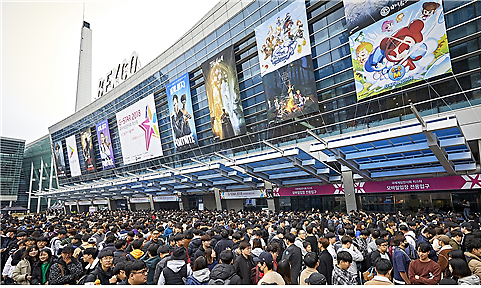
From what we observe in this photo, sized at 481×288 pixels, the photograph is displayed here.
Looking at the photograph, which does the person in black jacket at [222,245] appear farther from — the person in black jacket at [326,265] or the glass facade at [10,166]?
the glass facade at [10,166]

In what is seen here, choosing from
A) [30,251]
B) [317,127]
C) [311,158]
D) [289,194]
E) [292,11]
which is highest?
[292,11]

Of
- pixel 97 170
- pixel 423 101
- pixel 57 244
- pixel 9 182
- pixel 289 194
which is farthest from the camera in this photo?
pixel 9 182

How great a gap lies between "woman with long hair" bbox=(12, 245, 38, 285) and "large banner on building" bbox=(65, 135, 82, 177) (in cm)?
4890

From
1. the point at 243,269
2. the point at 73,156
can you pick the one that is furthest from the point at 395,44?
the point at 73,156

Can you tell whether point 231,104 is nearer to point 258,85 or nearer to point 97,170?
point 258,85

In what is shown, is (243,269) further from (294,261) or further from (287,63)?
(287,63)

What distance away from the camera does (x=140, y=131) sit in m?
34.9

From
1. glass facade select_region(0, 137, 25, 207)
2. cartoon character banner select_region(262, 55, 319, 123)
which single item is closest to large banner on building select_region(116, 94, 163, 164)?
cartoon character banner select_region(262, 55, 319, 123)

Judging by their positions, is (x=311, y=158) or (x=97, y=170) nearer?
(x=311, y=158)

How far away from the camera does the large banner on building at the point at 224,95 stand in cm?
2325

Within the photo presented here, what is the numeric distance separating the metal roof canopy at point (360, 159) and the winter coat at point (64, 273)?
1133 centimetres

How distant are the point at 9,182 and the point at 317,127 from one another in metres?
71.5

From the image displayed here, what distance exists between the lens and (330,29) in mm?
18812

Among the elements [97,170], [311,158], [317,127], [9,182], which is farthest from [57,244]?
[9,182]
